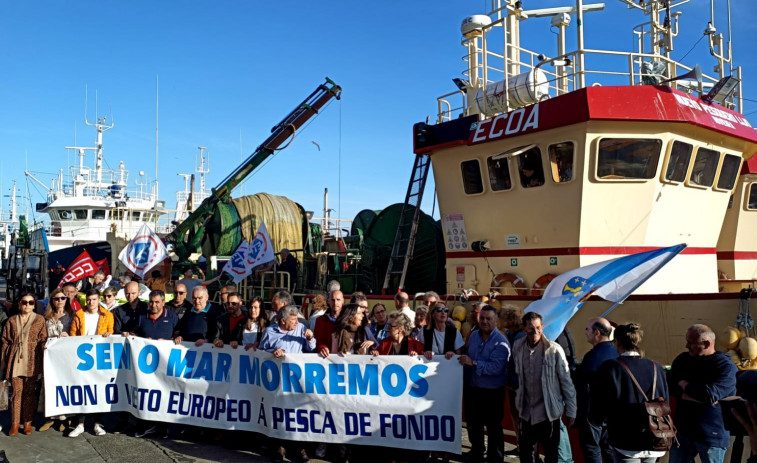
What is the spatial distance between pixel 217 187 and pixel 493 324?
47.2 ft

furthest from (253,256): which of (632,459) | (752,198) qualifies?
(752,198)

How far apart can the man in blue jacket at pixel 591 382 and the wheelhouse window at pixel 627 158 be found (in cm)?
420

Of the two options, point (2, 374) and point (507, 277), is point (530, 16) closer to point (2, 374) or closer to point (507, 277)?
point (507, 277)

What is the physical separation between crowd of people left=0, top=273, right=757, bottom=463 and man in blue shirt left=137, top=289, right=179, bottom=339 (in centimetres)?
1

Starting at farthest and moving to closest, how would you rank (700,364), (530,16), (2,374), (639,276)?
(530,16) → (2,374) → (639,276) → (700,364)

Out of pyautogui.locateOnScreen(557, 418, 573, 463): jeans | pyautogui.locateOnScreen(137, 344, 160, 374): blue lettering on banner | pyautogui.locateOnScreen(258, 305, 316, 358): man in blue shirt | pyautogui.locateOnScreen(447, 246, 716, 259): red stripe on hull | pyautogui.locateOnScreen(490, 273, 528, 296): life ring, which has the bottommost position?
pyautogui.locateOnScreen(557, 418, 573, 463): jeans

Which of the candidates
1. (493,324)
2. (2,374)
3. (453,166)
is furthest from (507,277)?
(2,374)

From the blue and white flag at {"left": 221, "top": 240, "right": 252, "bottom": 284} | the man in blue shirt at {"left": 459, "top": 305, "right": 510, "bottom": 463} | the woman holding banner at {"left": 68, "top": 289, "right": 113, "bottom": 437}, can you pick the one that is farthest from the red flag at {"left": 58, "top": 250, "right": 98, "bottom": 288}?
the man in blue shirt at {"left": 459, "top": 305, "right": 510, "bottom": 463}

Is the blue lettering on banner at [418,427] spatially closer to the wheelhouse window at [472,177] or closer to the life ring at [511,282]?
the life ring at [511,282]

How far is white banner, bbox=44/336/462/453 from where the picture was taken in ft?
18.5

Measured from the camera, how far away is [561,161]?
28.9 ft

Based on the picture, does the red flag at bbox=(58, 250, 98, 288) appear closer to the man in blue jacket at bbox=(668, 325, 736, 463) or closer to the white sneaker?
the white sneaker

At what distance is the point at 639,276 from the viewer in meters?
6.02

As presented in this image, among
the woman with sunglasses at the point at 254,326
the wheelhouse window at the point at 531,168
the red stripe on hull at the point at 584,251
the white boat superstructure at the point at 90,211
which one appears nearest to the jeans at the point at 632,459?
the woman with sunglasses at the point at 254,326
